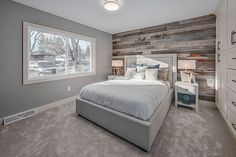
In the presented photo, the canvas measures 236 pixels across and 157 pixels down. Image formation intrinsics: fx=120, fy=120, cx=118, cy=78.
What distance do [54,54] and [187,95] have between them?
3.78 metres

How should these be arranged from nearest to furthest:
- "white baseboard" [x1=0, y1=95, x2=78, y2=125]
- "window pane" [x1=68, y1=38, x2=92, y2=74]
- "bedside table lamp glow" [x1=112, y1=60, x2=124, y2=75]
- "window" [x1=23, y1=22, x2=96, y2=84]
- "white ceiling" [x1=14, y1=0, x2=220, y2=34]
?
"white ceiling" [x1=14, y1=0, x2=220, y2=34] → "window" [x1=23, y1=22, x2=96, y2=84] → "white baseboard" [x1=0, y1=95, x2=78, y2=125] → "window pane" [x1=68, y1=38, x2=92, y2=74] → "bedside table lamp glow" [x1=112, y1=60, x2=124, y2=75]

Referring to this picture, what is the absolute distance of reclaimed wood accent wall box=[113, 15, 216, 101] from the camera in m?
3.20

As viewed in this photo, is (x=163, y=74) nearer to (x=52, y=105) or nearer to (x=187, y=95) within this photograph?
(x=187, y=95)

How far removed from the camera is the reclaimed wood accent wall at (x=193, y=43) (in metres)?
3.20

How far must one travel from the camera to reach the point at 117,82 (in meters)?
3.13

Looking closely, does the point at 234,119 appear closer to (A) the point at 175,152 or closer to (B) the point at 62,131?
(A) the point at 175,152

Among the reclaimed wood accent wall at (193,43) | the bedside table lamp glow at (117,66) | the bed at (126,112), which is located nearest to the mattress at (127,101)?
the bed at (126,112)

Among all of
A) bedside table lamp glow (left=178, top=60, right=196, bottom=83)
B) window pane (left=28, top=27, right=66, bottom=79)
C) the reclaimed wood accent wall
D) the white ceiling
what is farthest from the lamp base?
window pane (left=28, top=27, right=66, bottom=79)

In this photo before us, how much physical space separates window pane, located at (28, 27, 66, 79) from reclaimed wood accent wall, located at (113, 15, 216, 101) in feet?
9.25

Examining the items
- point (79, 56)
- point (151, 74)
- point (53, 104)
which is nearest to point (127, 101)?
point (151, 74)

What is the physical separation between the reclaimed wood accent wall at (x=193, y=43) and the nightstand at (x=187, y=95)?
52 centimetres

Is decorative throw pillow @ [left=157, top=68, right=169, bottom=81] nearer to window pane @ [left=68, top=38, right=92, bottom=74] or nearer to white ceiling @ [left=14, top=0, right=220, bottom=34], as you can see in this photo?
white ceiling @ [left=14, top=0, right=220, bottom=34]

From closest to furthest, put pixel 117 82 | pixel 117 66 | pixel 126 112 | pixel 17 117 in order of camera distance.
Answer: pixel 126 112, pixel 17 117, pixel 117 82, pixel 117 66

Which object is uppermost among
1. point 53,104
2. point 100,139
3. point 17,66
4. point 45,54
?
point 45,54
